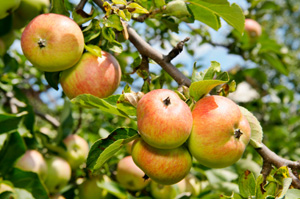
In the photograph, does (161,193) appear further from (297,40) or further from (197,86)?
(297,40)

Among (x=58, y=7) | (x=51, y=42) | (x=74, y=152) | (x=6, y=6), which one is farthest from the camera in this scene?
(x=74, y=152)

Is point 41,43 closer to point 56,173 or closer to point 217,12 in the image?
point 217,12

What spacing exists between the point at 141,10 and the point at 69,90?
0.30 meters

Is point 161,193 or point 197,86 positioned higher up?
point 197,86

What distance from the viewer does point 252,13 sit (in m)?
2.56

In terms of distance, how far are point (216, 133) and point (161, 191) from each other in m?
0.69

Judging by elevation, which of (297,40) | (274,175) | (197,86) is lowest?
(297,40)

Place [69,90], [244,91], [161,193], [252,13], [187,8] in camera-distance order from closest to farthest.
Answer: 1. [69,90]
2. [187,8]
3. [161,193]
4. [252,13]
5. [244,91]

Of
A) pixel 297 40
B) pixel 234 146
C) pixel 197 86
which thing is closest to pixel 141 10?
pixel 197 86

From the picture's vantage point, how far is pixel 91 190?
4.76ft

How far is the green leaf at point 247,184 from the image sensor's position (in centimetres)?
90

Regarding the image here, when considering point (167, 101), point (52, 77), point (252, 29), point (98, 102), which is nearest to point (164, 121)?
point (167, 101)

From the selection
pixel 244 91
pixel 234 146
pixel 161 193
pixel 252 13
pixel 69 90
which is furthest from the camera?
pixel 244 91

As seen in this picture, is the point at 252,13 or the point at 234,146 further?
the point at 252,13
